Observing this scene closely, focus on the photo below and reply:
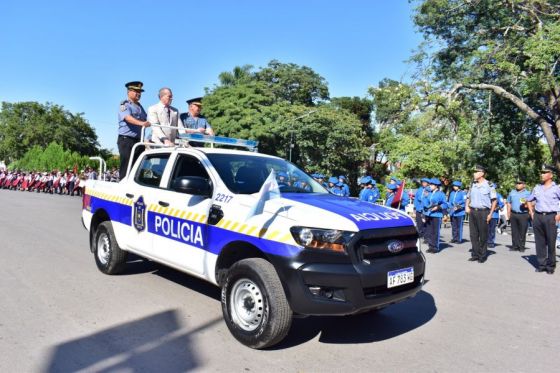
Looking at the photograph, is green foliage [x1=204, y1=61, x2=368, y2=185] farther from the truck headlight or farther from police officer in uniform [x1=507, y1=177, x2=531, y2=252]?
the truck headlight

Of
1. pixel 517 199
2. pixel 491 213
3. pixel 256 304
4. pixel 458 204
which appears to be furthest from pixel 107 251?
pixel 517 199

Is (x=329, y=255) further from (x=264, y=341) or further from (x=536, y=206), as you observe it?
(x=536, y=206)

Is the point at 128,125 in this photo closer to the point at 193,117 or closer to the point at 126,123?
the point at 126,123

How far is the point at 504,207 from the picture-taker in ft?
61.7

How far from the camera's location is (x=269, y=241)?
4078 mm

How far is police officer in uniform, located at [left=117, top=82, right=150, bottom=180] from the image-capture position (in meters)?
7.11

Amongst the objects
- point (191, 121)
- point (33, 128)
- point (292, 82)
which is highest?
point (292, 82)

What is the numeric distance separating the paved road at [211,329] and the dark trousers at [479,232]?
7.42ft

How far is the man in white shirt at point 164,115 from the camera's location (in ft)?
22.5

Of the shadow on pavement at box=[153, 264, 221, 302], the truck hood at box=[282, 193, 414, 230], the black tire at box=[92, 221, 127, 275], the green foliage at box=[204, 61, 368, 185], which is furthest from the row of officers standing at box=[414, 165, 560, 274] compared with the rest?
the green foliage at box=[204, 61, 368, 185]

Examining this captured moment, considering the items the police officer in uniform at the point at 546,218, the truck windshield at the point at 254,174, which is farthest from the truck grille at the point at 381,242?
the police officer in uniform at the point at 546,218

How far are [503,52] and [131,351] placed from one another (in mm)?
19252

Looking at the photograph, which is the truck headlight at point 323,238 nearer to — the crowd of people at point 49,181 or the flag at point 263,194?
the flag at point 263,194

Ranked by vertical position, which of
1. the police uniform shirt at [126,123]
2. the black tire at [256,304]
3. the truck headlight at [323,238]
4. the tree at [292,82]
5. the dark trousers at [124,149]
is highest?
the tree at [292,82]
